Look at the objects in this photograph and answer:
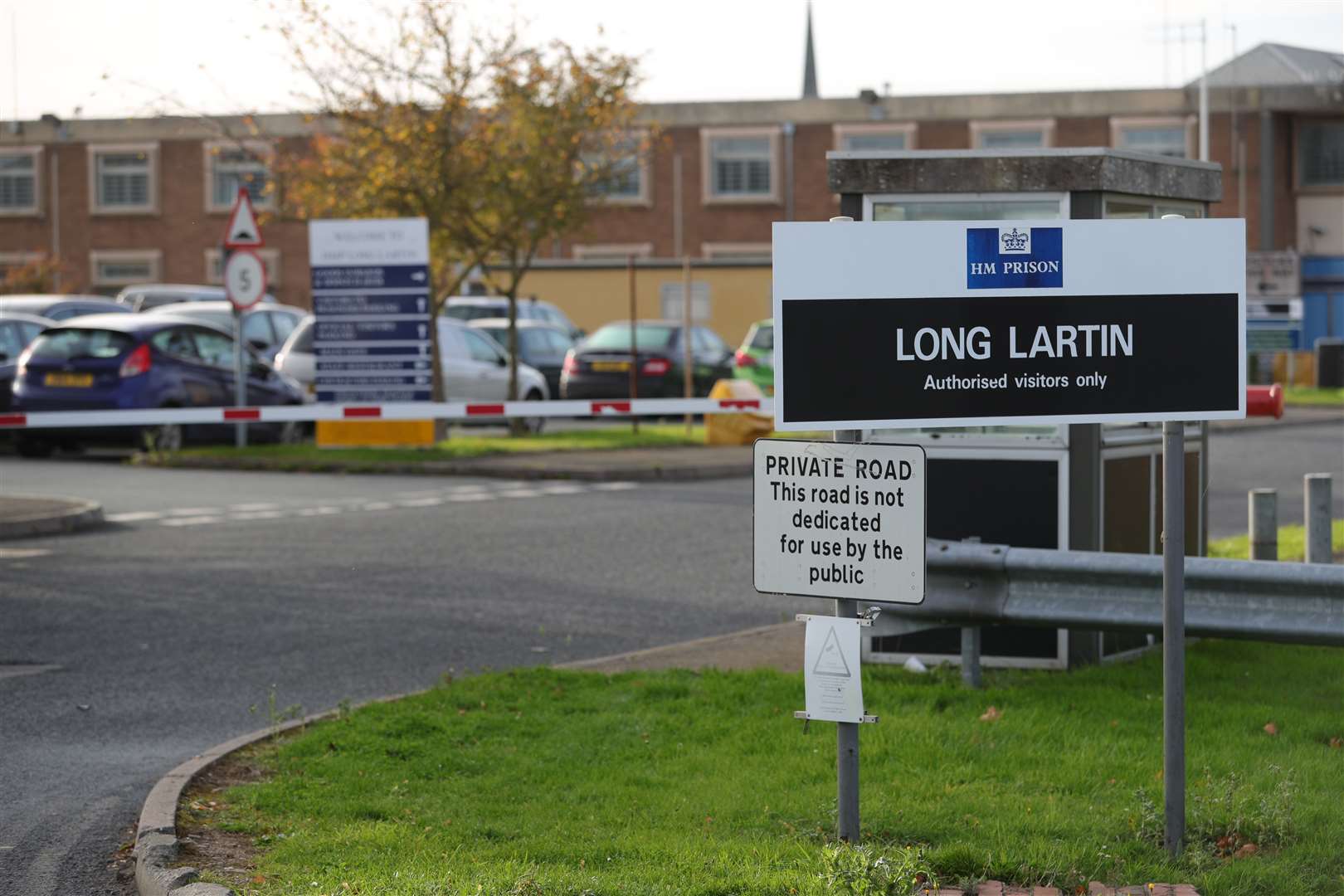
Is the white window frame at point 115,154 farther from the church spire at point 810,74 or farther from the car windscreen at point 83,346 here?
the church spire at point 810,74

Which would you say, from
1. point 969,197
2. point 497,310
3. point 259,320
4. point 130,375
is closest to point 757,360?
point 259,320

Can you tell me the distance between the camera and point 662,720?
6949mm

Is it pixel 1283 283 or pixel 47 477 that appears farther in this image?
pixel 1283 283

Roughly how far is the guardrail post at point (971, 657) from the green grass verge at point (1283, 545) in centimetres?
379

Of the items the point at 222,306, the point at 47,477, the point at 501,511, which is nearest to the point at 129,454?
the point at 47,477

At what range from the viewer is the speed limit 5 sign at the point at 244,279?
20281 mm

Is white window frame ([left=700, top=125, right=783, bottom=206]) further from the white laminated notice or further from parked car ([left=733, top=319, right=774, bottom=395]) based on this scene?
the white laminated notice

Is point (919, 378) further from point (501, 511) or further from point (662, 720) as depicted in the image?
point (501, 511)

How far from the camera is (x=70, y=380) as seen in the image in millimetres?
20344

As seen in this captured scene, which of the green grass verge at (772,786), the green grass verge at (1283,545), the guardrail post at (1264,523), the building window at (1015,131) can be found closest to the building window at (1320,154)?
the building window at (1015,131)

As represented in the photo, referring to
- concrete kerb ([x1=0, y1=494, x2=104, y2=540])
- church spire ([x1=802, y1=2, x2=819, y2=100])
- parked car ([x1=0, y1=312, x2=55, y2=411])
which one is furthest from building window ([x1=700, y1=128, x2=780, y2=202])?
church spire ([x1=802, y1=2, x2=819, y2=100])

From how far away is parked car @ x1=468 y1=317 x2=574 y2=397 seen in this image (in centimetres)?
3041

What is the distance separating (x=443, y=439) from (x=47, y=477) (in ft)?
17.9

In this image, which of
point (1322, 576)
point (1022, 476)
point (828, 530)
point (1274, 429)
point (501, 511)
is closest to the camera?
point (828, 530)
